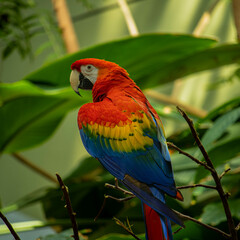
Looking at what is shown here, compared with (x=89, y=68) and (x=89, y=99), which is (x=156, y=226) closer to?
(x=89, y=68)

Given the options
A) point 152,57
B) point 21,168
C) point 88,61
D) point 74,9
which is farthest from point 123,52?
point 21,168

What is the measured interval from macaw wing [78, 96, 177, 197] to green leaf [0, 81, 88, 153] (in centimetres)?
38

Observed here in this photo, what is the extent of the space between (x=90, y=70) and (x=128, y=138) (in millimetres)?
35

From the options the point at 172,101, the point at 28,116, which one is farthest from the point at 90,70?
the point at 172,101

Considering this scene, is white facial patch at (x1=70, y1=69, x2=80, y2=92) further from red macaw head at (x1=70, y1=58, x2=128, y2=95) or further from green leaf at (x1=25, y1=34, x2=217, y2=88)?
green leaf at (x1=25, y1=34, x2=217, y2=88)

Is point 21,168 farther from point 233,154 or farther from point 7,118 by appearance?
point 233,154

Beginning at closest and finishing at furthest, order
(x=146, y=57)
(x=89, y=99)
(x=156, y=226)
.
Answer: (x=156, y=226)
(x=89, y=99)
(x=146, y=57)

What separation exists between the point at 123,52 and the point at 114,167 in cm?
38

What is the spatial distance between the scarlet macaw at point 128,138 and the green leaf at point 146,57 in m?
0.31

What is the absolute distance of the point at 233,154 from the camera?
1.44ft

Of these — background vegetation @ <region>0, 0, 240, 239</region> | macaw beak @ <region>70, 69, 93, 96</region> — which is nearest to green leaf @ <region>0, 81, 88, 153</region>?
background vegetation @ <region>0, 0, 240, 239</region>

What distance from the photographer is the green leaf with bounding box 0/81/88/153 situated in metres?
0.55

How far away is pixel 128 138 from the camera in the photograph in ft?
0.49

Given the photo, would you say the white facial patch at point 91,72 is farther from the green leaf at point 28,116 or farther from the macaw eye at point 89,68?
the green leaf at point 28,116
